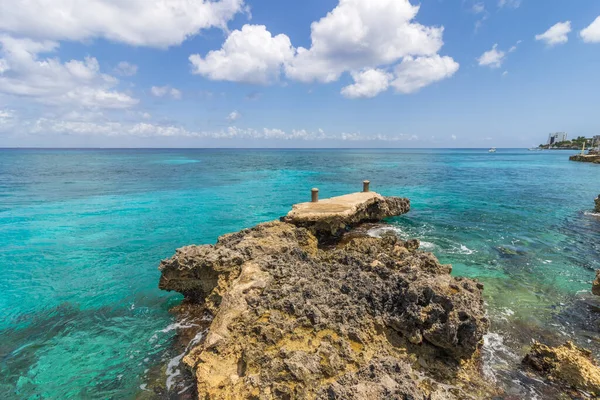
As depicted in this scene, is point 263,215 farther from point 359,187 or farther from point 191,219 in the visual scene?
point 359,187

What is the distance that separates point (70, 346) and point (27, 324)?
7.95 feet

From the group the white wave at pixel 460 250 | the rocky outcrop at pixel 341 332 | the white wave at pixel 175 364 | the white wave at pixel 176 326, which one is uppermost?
the rocky outcrop at pixel 341 332

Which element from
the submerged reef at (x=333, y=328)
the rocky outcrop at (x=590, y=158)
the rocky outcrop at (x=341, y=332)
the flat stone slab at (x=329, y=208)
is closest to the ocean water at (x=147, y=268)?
the submerged reef at (x=333, y=328)

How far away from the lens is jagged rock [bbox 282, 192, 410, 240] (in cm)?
1445

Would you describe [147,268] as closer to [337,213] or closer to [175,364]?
[175,364]

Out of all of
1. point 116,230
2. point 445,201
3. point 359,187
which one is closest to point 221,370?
point 116,230

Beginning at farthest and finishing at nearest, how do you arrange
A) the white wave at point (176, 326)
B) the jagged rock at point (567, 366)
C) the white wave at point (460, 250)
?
the white wave at point (460, 250) → the white wave at point (176, 326) → the jagged rock at point (567, 366)

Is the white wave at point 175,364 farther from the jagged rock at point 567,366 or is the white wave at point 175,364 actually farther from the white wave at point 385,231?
the white wave at point 385,231

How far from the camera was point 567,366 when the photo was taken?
6.06 metres

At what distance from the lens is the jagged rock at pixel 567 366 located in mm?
5828

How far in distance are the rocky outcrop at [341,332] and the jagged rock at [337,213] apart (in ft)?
17.8

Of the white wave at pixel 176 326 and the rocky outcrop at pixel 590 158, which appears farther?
the rocky outcrop at pixel 590 158

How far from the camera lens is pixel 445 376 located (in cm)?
582

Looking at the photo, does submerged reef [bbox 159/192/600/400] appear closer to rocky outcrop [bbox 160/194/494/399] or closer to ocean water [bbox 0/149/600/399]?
rocky outcrop [bbox 160/194/494/399]
